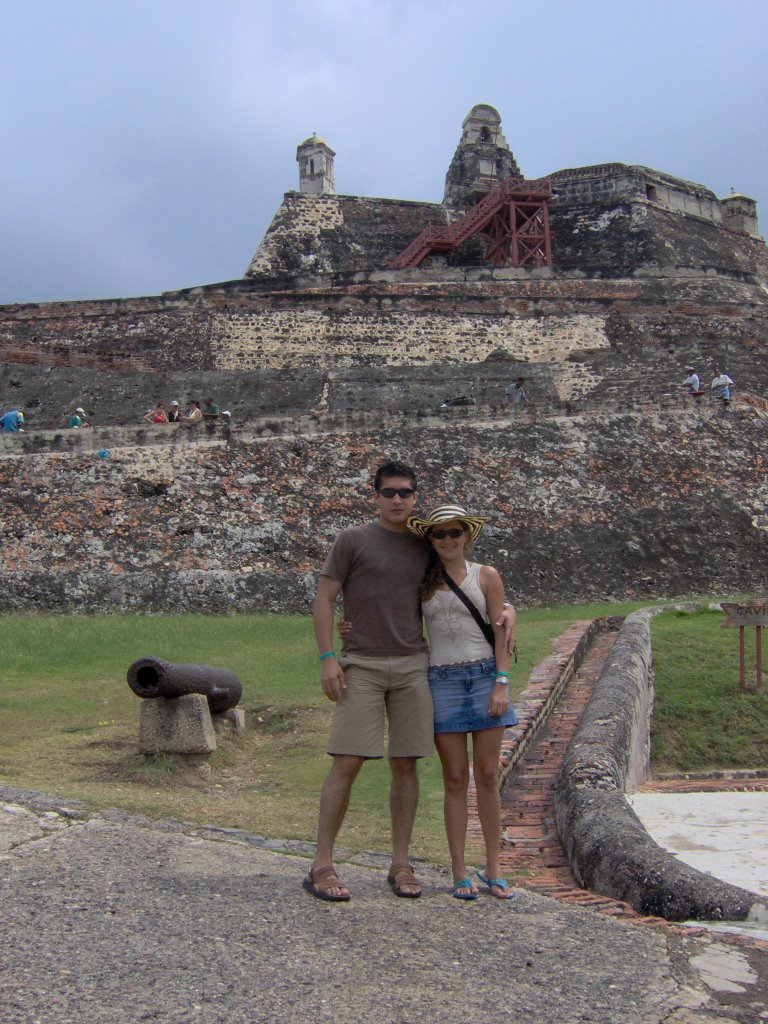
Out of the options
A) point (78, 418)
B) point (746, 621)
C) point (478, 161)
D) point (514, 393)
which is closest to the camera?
point (746, 621)

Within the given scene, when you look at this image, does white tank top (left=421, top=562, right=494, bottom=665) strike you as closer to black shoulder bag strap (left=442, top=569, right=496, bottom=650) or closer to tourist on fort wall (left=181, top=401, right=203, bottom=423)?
black shoulder bag strap (left=442, top=569, right=496, bottom=650)

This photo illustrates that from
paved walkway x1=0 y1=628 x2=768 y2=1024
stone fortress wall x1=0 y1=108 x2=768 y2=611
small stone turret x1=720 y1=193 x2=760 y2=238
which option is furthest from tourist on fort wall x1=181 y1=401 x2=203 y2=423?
small stone turret x1=720 y1=193 x2=760 y2=238

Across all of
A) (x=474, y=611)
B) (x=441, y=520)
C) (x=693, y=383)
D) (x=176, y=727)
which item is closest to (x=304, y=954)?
(x=474, y=611)

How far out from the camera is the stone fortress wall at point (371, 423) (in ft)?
47.3

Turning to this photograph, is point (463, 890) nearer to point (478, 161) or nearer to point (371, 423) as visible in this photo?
point (371, 423)

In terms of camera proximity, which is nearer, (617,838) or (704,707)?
(617,838)

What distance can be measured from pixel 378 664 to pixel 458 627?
36 centimetres

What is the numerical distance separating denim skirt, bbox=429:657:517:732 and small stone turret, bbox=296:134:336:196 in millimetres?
29835

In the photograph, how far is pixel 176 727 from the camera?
21.1 ft

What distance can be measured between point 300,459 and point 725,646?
7138 millimetres

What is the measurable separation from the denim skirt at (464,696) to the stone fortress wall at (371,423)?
9616 millimetres

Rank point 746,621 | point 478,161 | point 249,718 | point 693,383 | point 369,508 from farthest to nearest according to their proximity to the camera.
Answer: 1. point 478,161
2. point 693,383
3. point 369,508
4. point 746,621
5. point 249,718

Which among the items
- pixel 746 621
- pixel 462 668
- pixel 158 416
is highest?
pixel 158 416

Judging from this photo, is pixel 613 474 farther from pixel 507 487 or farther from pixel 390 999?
pixel 390 999
